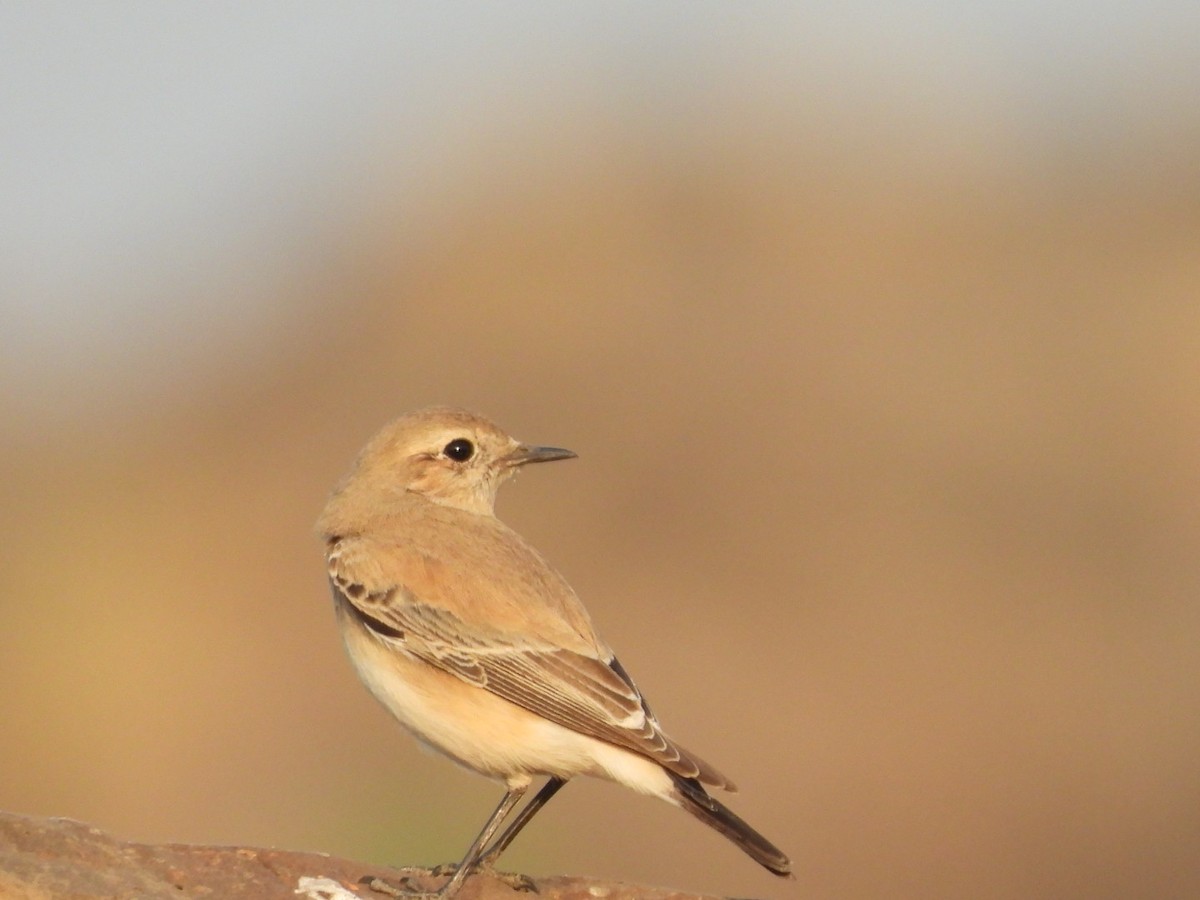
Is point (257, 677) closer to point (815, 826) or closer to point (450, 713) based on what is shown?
point (815, 826)

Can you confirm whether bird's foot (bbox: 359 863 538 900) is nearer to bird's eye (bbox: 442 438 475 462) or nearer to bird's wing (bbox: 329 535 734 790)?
bird's wing (bbox: 329 535 734 790)

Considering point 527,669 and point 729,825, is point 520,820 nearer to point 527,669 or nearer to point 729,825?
point 527,669

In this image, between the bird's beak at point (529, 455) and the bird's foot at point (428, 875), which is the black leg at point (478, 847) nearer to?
the bird's foot at point (428, 875)

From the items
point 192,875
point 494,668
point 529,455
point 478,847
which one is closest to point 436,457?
point 529,455

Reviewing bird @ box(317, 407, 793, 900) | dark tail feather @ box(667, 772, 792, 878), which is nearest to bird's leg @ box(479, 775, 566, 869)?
bird @ box(317, 407, 793, 900)

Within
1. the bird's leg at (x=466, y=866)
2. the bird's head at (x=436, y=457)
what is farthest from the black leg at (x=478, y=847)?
the bird's head at (x=436, y=457)

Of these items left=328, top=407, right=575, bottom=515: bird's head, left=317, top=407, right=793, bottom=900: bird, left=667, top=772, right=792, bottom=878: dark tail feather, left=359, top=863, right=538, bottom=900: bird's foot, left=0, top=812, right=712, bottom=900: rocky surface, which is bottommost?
left=359, top=863, right=538, bottom=900: bird's foot
